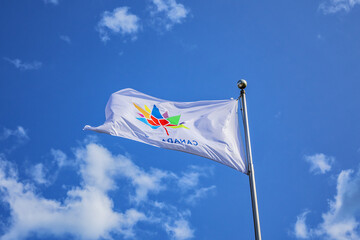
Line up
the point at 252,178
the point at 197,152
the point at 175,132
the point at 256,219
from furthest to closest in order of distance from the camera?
the point at 175,132, the point at 197,152, the point at 252,178, the point at 256,219

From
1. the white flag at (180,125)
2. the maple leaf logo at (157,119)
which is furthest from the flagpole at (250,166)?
the maple leaf logo at (157,119)

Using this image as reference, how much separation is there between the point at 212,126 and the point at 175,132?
4.26ft

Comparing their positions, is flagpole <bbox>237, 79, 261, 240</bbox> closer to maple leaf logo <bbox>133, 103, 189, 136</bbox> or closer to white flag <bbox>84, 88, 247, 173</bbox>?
white flag <bbox>84, 88, 247, 173</bbox>

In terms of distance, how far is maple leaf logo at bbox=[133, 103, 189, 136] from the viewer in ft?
44.5

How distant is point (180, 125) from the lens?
44.4ft

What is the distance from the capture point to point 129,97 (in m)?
14.8

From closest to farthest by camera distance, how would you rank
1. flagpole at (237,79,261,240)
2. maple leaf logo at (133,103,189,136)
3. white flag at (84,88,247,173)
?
flagpole at (237,79,261,240) < white flag at (84,88,247,173) < maple leaf logo at (133,103,189,136)

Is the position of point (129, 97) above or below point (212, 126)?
above

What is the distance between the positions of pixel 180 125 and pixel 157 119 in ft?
3.03

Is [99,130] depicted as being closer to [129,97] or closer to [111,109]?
[111,109]

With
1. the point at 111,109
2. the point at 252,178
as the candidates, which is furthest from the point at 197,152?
the point at 111,109

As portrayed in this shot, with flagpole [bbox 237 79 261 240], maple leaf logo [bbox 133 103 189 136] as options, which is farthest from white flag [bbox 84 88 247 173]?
flagpole [bbox 237 79 261 240]

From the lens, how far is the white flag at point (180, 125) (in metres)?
12.3

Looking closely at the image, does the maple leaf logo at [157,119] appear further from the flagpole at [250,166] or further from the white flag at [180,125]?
the flagpole at [250,166]
